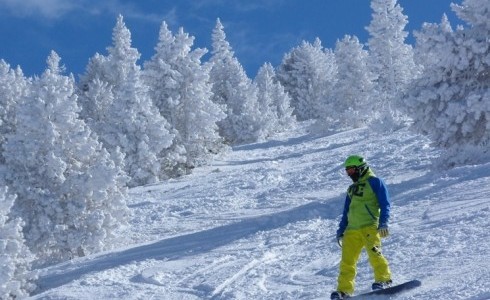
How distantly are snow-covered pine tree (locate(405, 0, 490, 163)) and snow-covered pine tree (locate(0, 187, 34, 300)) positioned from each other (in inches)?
503

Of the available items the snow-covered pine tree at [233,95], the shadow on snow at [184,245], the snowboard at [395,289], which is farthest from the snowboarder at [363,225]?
the snow-covered pine tree at [233,95]

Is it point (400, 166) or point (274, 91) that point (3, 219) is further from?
point (274, 91)

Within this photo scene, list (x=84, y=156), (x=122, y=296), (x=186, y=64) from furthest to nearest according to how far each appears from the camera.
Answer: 1. (x=186, y=64)
2. (x=84, y=156)
3. (x=122, y=296)

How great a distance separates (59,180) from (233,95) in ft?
122

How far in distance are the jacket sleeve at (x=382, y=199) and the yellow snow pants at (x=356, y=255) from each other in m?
0.26

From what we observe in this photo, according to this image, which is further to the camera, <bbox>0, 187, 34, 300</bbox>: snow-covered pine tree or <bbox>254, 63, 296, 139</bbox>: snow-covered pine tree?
<bbox>254, 63, 296, 139</bbox>: snow-covered pine tree

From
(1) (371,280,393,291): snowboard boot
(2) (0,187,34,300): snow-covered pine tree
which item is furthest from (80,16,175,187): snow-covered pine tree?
(1) (371,280,393,291): snowboard boot

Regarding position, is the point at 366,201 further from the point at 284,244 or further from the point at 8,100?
the point at 8,100

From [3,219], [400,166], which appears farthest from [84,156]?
[400,166]

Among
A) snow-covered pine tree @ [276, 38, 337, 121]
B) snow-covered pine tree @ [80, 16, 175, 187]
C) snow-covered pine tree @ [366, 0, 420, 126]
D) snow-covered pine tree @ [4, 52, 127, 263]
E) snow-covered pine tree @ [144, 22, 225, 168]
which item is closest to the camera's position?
snow-covered pine tree @ [4, 52, 127, 263]

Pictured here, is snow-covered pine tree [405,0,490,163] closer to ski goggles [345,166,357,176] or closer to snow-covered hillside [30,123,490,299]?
snow-covered hillside [30,123,490,299]

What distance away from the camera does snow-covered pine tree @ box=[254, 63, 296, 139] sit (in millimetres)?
59463

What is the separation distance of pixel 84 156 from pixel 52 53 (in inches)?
538

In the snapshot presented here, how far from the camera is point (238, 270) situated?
42.3 ft
